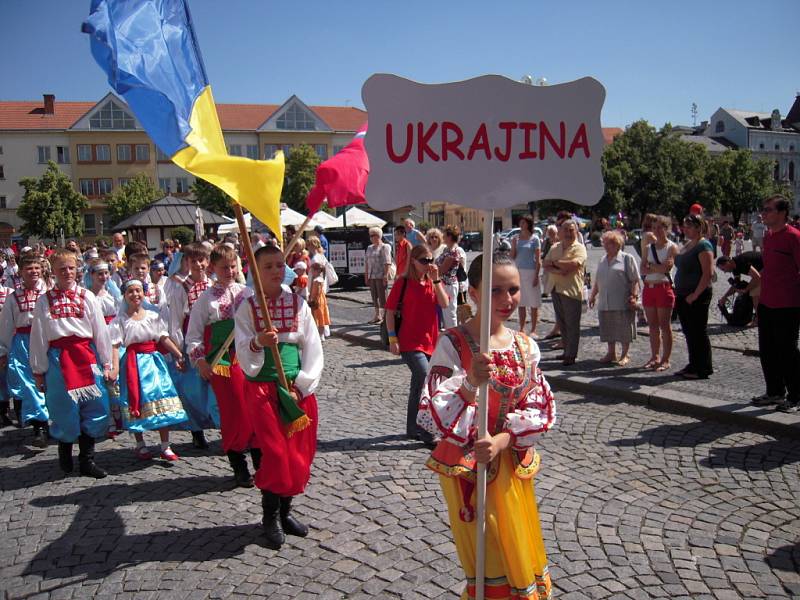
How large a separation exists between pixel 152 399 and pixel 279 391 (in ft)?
7.15

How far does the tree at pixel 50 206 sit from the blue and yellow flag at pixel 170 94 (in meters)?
57.6

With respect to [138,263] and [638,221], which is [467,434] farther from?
[638,221]

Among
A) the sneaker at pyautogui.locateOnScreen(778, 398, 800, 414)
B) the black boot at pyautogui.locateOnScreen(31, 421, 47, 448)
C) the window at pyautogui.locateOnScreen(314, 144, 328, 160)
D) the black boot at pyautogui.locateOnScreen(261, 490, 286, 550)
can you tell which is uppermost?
the window at pyautogui.locateOnScreen(314, 144, 328, 160)

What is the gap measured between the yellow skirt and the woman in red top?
11.1ft

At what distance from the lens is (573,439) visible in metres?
6.14

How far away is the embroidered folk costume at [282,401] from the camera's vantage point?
422 centimetres

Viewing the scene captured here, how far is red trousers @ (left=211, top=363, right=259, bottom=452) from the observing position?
514 cm

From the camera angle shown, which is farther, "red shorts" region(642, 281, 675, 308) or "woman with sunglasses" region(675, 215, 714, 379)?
"red shorts" region(642, 281, 675, 308)

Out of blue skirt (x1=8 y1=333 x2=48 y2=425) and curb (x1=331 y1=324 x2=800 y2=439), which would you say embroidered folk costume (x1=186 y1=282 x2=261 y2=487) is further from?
curb (x1=331 y1=324 x2=800 y2=439)

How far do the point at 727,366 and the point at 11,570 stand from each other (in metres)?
7.79

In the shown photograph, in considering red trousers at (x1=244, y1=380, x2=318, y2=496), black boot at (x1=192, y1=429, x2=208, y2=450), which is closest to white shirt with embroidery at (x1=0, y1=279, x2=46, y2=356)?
black boot at (x1=192, y1=429, x2=208, y2=450)

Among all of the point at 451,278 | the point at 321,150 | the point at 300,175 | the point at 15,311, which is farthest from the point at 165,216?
the point at 321,150

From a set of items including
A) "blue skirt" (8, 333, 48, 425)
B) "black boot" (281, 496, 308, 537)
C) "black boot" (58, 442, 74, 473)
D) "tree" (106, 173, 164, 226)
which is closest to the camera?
"black boot" (281, 496, 308, 537)

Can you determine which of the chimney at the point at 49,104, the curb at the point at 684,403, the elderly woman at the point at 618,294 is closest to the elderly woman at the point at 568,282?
the elderly woman at the point at 618,294
